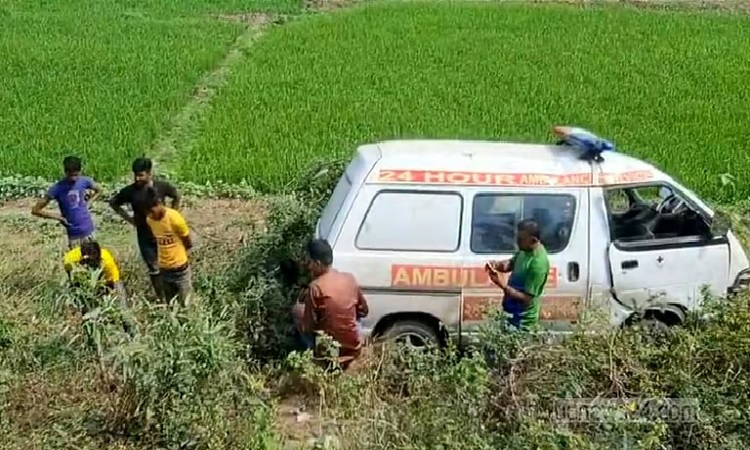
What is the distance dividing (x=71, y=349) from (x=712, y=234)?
4.70 m

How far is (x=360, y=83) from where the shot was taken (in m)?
20.2

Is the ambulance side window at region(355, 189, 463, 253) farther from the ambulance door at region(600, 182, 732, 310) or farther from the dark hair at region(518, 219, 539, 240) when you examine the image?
the ambulance door at region(600, 182, 732, 310)

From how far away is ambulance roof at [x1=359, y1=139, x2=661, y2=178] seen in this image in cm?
866

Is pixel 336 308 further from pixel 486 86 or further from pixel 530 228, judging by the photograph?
pixel 486 86

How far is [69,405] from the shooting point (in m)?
7.21

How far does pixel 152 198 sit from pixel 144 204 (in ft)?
0.57

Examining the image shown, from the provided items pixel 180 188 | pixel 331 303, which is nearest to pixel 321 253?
pixel 331 303

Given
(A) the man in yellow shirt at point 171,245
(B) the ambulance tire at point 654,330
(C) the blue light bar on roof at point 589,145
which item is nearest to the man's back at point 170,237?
(A) the man in yellow shirt at point 171,245

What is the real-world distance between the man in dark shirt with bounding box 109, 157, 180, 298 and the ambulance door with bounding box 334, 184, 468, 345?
6.16 ft

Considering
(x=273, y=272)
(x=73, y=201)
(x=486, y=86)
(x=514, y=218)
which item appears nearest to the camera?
(x=514, y=218)

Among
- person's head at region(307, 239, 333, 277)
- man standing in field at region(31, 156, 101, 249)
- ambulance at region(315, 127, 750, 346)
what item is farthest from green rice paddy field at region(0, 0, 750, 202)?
person's head at region(307, 239, 333, 277)

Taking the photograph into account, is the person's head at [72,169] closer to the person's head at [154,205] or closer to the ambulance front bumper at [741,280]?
the person's head at [154,205]

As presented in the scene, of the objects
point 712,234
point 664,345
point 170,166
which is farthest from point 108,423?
point 170,166

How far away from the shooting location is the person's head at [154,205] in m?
9.23
